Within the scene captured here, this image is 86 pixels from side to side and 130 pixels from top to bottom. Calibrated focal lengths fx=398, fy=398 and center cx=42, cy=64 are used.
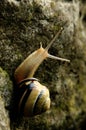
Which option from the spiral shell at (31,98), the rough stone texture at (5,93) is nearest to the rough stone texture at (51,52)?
the rough stone texture at (5,93)

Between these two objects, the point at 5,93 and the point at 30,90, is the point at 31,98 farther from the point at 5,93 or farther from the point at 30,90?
Result: the point at 5,93

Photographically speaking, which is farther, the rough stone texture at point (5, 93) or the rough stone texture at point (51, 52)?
the rough stone texture at point (51, 52)

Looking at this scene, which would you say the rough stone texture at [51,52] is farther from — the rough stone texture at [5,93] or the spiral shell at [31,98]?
the spiral shell at [31,98]

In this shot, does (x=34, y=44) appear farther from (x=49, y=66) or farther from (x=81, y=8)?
(x=81, y=8)

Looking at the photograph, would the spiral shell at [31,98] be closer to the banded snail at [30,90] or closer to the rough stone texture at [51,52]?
the banded snail at [30,90]

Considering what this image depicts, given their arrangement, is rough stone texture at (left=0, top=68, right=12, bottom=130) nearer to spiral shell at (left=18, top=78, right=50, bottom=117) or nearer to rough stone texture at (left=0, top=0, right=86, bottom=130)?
rough stone texture at (left=0, top=0, right=86, bottom=130)

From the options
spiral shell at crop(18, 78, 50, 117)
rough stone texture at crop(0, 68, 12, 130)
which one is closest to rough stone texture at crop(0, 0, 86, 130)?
rough stone texture at crop(0, 68, 12, 130)
